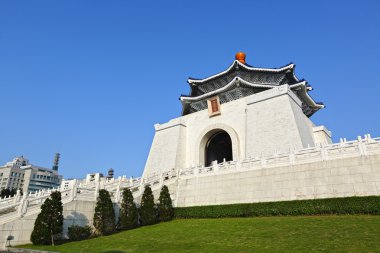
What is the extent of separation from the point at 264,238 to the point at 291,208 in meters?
5.07

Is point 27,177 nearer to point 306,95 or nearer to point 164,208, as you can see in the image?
point 164,208

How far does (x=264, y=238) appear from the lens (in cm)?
912

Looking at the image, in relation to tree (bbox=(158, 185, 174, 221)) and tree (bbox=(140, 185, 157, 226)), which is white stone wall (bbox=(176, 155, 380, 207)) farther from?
tree (bbox=(140, 185, 157, 226))

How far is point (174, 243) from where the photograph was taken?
31.9 ft

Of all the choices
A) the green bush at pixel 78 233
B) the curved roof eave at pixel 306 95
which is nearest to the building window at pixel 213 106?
the curved roof eave at pixel 306 95

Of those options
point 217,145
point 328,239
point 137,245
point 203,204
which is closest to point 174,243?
point 137,245

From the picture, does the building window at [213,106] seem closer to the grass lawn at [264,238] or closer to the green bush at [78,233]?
the grass lawn at [264,238]

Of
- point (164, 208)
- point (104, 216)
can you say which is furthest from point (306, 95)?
point (104, 216)

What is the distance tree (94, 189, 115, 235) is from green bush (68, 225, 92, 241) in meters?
0.69

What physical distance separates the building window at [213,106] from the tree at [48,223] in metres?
17.6

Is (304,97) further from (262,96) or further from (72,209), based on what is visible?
(72,209)

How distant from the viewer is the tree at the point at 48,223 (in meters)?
11.4

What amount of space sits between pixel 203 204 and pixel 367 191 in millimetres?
8622

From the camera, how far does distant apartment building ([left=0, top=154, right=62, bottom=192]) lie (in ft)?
262
